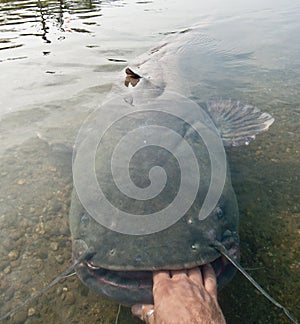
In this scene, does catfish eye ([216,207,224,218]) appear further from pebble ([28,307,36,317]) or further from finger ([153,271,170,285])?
pebble ([28,307,36,317])

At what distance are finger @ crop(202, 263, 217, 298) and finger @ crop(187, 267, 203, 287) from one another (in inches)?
1.2

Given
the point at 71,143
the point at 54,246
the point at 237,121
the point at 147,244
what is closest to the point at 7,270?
the point at 54,246

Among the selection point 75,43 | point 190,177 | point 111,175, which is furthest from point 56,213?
point 75,43

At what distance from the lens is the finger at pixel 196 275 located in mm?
1408

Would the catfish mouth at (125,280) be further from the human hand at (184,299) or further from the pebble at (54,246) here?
Answer: the pebble at (54,246)

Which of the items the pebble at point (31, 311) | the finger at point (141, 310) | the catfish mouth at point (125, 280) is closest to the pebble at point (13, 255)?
the pebble at point (31, 311)

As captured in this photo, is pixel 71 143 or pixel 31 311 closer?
pixel 31 311

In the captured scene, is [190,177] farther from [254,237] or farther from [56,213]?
[56,213]

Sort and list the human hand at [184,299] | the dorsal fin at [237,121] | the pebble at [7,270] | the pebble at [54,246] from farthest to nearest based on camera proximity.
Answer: the dorsal fin at [237,121] < the pebble at [54,246] < the pebble at [7,270] < the human hand at [184,299]

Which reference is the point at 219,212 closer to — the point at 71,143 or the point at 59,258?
the point at 59,258

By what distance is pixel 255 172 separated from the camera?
2688mm

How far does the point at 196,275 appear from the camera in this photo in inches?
57.7

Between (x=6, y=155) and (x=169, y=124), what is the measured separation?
5.03 ft

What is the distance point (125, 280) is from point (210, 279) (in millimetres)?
394
